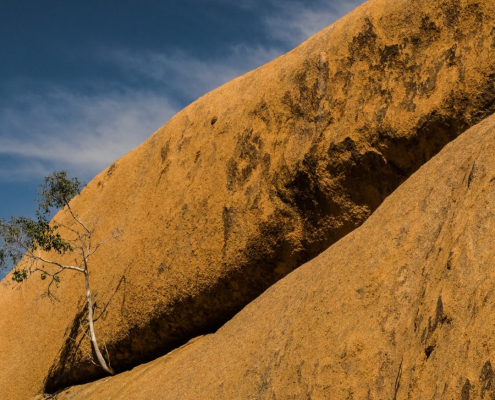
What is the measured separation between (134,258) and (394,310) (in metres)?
8.87

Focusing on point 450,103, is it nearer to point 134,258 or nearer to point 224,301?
point 224,301

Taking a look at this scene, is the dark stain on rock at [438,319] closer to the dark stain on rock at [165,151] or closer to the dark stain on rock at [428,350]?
the dark stain on rock at [428,350]

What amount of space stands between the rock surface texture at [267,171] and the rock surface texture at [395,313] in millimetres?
1640

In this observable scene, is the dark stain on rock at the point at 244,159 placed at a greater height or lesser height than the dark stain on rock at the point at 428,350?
greater

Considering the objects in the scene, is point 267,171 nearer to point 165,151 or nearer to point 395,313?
point 165,151

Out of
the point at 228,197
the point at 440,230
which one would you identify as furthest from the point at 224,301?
the point at 440,230

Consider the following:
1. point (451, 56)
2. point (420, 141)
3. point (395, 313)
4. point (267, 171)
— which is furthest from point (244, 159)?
point (395, 313)

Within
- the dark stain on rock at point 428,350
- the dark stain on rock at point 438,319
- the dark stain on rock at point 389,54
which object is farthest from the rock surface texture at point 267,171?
the dark stain on rock at point 428,350

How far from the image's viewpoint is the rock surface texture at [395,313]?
4660 mm

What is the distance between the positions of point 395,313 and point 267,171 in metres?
6.02

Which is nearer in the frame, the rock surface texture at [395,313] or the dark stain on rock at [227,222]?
the rock surface texture at [395,313]

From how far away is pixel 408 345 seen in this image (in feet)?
17.7

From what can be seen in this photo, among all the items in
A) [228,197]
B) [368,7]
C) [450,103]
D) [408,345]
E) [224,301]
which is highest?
[368,7]

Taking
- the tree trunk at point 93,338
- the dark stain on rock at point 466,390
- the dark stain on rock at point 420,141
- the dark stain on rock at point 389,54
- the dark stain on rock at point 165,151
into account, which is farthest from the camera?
the dark stain on rock at point 165,151
